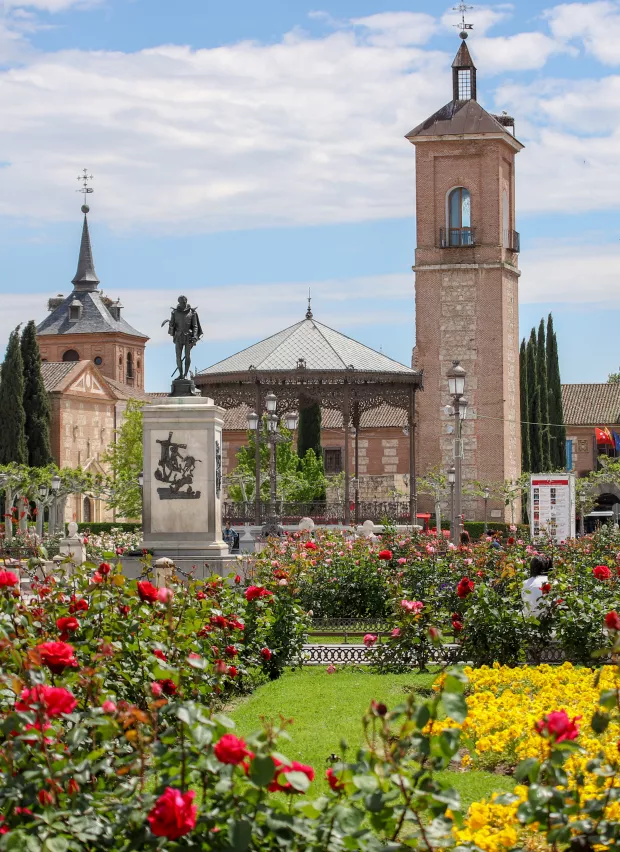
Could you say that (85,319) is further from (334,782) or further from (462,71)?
(334,782)

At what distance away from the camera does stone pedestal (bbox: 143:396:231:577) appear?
1734cm

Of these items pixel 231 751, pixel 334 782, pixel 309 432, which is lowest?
pixel 334 782

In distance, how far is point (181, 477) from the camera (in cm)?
1736

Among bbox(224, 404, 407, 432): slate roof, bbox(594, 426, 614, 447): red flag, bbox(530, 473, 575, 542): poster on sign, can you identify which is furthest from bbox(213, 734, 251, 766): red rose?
bbox(594, 426, 614, 447): red flag

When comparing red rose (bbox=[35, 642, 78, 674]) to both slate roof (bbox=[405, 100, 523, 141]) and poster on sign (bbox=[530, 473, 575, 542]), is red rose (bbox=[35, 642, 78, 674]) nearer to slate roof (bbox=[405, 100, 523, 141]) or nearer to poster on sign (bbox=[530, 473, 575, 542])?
poster on sign (bbox=[530, 473, 575, 542])

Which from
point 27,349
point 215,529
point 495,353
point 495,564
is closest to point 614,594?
point 495,564

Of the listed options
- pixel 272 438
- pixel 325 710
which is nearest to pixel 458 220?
pixel 272 438

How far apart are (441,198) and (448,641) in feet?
115

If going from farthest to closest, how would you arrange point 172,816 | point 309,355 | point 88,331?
1. point 88,331
2. point 309,355
3. point 172,816

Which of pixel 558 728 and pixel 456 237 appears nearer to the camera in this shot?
pixel 558 728

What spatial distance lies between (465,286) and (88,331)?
188ft

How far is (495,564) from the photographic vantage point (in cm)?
1430

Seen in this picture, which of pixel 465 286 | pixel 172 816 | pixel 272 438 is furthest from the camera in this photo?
pixel 465 286

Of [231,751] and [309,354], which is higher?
[309,354]
